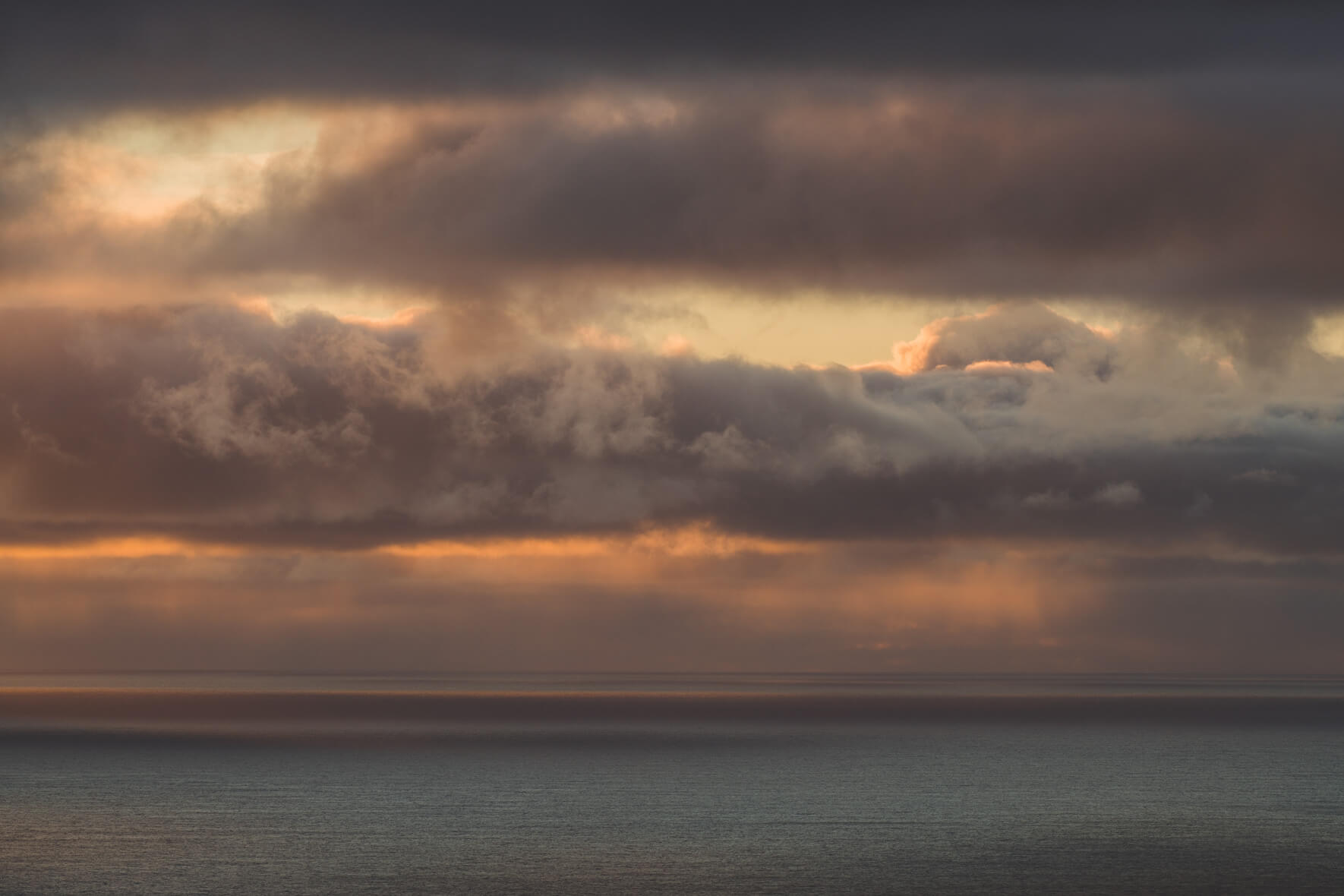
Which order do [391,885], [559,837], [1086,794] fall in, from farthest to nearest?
[1086,794] → [559,837] → [391,885]

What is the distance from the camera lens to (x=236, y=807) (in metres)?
123

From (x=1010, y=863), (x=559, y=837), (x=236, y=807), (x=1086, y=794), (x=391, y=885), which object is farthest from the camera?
(x=1086, y=794)

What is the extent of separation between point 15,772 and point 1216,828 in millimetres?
116759

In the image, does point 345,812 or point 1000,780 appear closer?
point 345,812

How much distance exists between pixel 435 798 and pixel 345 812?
41.0 feet

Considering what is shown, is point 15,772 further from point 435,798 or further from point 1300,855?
point 1300,855

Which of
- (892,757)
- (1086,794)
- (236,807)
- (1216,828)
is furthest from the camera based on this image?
(892,757)

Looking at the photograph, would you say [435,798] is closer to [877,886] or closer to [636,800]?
[636,800]

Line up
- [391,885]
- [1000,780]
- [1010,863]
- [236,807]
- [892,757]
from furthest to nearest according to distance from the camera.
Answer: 1. [892,757]
2. [1000,780]
3. [236,807]
4. [1010,863]
5. [391,885]

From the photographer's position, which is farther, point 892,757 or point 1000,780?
point 892,757

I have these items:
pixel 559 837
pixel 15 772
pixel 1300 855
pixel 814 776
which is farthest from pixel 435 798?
pixel 1300 855

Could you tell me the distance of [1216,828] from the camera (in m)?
113

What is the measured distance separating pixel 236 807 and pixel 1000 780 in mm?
73353

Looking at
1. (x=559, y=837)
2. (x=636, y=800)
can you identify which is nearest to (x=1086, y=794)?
(x=636, y=800)
